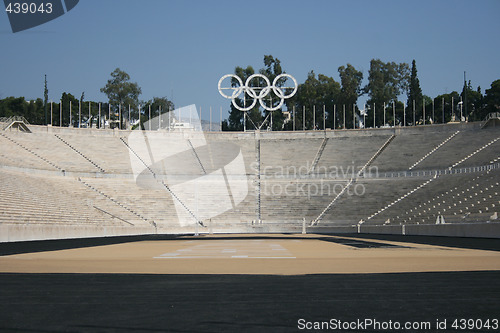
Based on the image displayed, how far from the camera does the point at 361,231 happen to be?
54125mm

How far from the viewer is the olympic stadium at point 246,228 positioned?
29.0ft

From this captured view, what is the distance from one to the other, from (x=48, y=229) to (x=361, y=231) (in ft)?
92.0

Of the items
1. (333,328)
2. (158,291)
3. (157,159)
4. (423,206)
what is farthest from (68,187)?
(333,328)

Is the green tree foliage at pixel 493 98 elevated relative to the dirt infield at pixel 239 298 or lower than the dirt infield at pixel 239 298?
elevated

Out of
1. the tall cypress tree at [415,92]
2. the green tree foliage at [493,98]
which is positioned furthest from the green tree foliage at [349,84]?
the green tree foliage at [493,98]

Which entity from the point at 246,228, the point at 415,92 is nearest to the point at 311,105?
the point at 415,92

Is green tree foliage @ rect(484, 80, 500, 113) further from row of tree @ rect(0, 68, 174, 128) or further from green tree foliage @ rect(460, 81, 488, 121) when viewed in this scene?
row of tree @ rect(0, 68, 174, 128)

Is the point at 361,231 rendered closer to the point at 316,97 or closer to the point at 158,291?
the point at 158,291

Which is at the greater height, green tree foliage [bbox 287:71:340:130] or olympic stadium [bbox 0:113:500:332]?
green tree foliage [bbox 287:71:340:130]

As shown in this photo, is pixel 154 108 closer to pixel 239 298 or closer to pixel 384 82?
pixel 384 82

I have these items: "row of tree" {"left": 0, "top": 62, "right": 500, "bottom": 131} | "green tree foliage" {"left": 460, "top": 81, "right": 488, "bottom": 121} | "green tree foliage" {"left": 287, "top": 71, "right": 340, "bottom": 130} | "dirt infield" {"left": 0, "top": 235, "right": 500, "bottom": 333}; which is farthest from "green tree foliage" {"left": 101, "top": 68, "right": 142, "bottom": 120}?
"dirt infield" {"left": 0, "top": 235, "right": 500, "bottom": 333}

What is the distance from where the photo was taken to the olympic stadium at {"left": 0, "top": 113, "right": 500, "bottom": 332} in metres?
8.83

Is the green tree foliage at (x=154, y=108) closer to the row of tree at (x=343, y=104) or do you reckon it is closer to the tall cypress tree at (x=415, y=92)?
the row of tree at (x=343, y=104)

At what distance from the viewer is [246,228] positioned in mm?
57656
